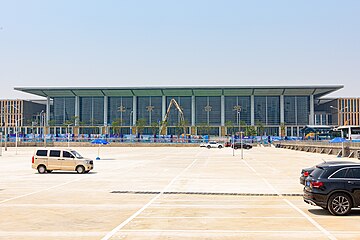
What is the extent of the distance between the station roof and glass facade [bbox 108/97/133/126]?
346 centimetres

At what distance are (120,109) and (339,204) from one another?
163m

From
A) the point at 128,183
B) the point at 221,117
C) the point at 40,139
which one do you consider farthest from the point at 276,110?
the point at 128,183

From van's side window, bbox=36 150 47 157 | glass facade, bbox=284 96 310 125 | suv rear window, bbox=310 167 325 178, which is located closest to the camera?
suv rear window, bbox=310 167 325 178

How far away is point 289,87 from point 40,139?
84.7 metres

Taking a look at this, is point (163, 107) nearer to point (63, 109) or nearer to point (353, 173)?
point (63, 109)

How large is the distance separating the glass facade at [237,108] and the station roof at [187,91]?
2907mm

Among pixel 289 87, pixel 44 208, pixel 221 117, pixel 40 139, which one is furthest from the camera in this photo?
pixel 221 117

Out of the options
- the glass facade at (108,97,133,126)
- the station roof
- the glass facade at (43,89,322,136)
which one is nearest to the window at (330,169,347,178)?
the station roof

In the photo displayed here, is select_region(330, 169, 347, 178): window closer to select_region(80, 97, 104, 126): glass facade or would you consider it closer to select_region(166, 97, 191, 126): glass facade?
select_region(166, 97, 191, 126): glass facade

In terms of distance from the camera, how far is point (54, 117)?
181625mm

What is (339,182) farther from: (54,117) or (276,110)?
(54,117)

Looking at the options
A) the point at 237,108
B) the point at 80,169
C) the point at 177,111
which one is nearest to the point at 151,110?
the point at 177,111

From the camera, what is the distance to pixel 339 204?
14.9m

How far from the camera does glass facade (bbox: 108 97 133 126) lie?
175750 millimetres
